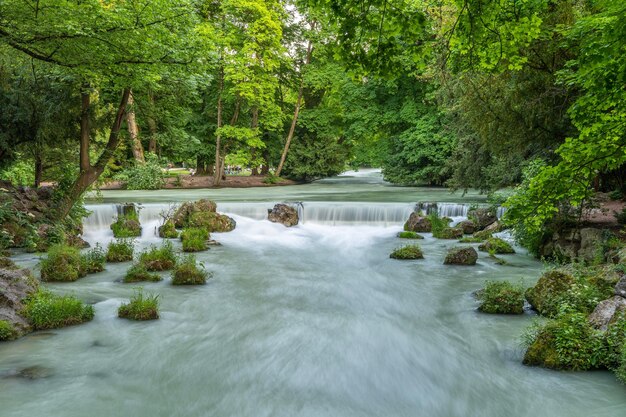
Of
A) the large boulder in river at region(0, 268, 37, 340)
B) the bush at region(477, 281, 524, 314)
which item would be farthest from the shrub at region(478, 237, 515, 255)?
the large boulder in river at region(0, 268, 37, 340)

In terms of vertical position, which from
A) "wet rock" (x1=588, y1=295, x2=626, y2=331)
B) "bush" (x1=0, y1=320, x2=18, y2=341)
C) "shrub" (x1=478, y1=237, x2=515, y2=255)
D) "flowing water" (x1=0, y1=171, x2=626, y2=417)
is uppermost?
"wet rock" (x1=588, y1=295, x2=626, y2=331)

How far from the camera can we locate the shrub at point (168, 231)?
16000 millimetres

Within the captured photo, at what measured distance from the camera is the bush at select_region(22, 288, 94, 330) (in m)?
7.38

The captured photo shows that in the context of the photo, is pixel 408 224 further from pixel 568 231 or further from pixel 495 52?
pixel 495 52

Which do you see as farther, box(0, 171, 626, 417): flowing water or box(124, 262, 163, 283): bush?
box(124, 262, 163, 283): bush

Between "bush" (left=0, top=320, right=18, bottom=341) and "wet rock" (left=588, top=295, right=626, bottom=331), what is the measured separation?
26.9ft

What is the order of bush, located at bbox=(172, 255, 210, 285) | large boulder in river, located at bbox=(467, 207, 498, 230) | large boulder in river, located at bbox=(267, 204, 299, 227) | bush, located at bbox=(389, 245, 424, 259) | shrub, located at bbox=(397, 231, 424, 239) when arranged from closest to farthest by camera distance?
bush, located at bbox=(172, 255, 210, 285) < bush, located at bbox=(389, 245, 424, 259) < shrub, located at bbox=(397, 231, 424, 239) < large boulder in river, located at bbox=(467, 207, 498, 230) < large boulder in river, located at bbox=(267, 204, 299, 227)

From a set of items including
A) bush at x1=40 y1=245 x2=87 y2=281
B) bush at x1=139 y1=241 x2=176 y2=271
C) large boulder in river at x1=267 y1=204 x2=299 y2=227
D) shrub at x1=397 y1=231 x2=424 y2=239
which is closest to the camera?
bush at x1=40 y1=245 x2=87 y2=281

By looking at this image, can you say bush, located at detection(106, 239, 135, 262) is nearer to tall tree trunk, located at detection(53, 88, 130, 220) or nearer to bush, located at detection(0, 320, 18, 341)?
tall tree trunk, located at detection(53, 88, 130, 220)

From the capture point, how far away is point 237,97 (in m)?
32.0

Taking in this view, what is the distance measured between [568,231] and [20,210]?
49.2ft

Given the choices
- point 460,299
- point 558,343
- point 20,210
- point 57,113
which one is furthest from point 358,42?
point 20,210

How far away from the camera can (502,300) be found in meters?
8.38

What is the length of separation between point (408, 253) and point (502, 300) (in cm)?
525
